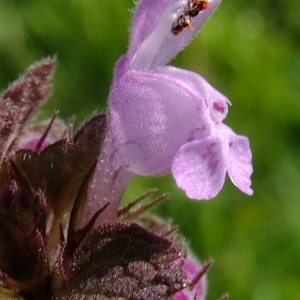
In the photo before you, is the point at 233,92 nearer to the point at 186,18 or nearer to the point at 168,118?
the point at 186,18

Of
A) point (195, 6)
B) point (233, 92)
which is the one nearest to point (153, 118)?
point (195, 6)

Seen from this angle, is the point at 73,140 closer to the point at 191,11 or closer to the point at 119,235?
the point at 119,235

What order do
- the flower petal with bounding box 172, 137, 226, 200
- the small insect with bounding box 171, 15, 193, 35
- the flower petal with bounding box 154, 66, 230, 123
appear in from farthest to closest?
the small insect with bounding box 171, 15, 193, 35
the flower petal with bounding box 154, 66, 230, 123
the flower petal with bounding box 172, 137, 226, 200

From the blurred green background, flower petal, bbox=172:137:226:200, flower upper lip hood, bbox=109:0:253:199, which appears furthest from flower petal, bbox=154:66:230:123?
the blurred green background

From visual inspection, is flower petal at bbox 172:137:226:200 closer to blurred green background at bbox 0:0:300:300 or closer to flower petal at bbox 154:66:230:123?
flower petal at bbox 154:66:230:123

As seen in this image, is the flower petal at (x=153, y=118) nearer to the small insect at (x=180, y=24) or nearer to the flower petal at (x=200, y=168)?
the flower petal at (x=200, y=168)
